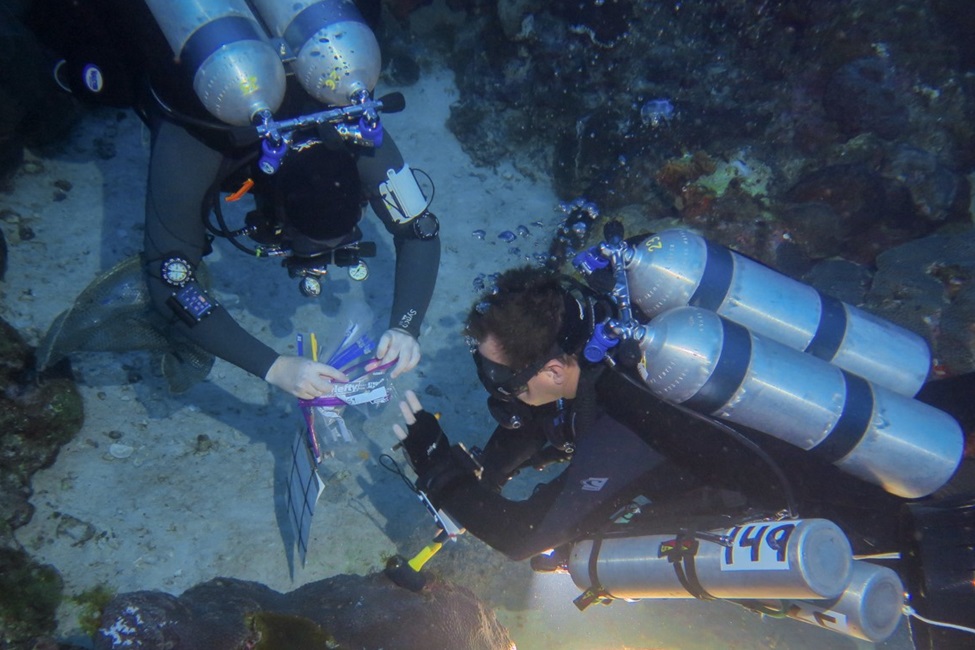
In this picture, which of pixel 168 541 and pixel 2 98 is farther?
pixel 2 98

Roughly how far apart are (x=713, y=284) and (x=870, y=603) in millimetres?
1831

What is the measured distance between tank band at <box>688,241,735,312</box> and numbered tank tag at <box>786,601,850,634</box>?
173 cm

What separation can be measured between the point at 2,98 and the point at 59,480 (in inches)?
145

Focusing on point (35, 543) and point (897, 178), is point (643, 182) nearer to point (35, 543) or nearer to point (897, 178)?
point (897, 178)

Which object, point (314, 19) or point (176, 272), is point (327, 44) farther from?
point (176, 272)

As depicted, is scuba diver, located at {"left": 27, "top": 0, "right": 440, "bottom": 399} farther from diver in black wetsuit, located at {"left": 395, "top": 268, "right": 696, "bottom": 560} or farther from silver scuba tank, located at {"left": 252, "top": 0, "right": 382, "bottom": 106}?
diver in black wetsuit, located at {"left": 395, "top": 268, "right": 696, "bottom": 560}

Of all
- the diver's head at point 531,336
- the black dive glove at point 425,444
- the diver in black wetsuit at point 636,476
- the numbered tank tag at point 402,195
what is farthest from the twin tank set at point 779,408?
the numbered tank tag at point 402,195

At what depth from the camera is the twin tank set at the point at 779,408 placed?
2592mm

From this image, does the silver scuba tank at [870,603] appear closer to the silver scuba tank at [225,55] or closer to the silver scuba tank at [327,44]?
the silver scuba tank at [327,44]

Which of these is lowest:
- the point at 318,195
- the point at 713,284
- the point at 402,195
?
the point at 713,284

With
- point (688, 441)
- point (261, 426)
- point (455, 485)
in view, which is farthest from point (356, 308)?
point (688, 441)

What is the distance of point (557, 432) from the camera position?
3.74 metres

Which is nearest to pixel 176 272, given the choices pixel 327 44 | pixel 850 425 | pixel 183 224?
pixel 183 224

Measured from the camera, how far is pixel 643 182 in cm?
671
